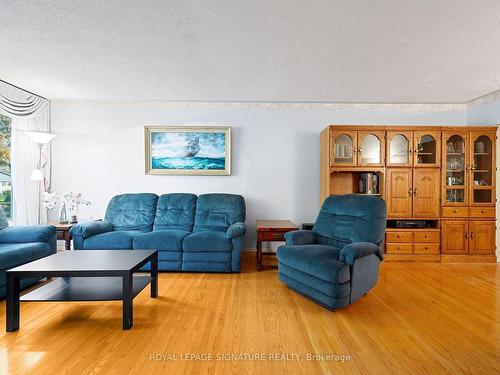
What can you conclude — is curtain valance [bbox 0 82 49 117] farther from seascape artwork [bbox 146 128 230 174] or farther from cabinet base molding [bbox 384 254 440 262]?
cabinet base molding [bbox 384 254 440 262]

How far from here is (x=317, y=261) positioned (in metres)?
2.40

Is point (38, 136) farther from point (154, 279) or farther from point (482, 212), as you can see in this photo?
point (482, 212)

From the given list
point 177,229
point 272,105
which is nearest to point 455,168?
point 272,105

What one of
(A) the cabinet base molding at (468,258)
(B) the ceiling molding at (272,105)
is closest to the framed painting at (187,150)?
(B) the ceiling molding at (272,105)

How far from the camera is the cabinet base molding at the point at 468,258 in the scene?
3779mm

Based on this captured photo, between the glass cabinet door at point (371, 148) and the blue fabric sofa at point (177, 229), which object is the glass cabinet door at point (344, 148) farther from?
the blue fabric sofa at point (177, 229)

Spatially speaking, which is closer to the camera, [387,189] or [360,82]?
[360,82]

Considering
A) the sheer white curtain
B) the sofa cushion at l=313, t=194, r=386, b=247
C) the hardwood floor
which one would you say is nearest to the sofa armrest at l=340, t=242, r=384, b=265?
the sofa cushion at l=313, t=194, r=386, b=247

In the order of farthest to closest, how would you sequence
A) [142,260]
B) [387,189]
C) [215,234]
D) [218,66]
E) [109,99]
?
1. [109,99]
2. [387,189]
3. [215,234]
4. [218,66]
5. [142,260]

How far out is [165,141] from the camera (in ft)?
13.8

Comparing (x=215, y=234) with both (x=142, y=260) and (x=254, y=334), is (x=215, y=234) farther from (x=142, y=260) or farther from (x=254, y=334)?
(x=254, y=334)

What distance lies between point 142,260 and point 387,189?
338 centimetres

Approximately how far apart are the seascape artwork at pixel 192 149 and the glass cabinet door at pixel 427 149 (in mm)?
2870

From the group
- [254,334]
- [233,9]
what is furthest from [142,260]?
[233,9]
